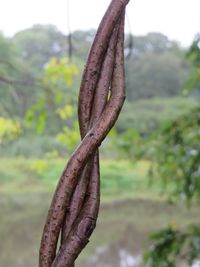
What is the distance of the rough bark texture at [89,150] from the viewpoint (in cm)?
13

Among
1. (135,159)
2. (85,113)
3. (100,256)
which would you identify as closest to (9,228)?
(100,256)

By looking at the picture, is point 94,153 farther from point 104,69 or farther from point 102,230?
point 102,230

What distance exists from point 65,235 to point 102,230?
416 cm

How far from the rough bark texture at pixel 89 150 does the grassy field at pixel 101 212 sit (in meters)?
2.70

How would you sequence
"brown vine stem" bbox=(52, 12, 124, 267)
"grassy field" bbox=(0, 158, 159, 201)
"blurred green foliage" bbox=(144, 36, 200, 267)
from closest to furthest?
"brown vine stem" bbox=(52, 12, 124, 267) < "blurred green foliage" bbox=(144, 36, 200, 267) < "grassy field" bbox=(0, 158, 159, 201)

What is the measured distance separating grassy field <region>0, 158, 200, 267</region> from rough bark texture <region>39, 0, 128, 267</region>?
2.70m

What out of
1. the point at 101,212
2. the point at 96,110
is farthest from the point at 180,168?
the point at 101,212

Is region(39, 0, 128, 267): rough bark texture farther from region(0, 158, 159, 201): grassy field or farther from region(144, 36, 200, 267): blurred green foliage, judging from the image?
region(0, 158, 159, 201): grassy field

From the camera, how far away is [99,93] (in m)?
0.14

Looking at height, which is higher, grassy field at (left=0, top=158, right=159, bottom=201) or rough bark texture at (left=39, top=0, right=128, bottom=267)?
grassy field at (left=0, top=158, right=159, bottom=201)

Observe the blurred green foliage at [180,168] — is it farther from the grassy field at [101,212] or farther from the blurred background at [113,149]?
the grassy field at [101,212]

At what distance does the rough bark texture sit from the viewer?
13cm

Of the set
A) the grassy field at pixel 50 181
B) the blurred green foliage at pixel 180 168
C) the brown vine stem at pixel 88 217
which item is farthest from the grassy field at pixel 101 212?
the brown vine stem at pixel 88 217

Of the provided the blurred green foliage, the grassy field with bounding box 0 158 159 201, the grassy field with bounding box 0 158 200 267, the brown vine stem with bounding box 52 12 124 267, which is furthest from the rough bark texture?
the grassy field with bounding box 0 158 159 201
